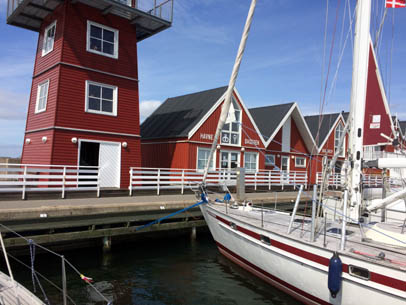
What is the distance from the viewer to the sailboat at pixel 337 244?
23.7 ft

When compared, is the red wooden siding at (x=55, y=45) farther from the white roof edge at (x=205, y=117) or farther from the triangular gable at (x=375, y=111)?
the triangular gable at (x=375, y=111)

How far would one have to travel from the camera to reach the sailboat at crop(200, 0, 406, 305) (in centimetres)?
723

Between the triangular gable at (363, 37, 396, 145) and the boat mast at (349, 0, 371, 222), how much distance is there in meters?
0.25

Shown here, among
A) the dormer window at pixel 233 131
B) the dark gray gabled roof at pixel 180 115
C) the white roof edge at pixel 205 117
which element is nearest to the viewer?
the white roof edge at pixel 205 117

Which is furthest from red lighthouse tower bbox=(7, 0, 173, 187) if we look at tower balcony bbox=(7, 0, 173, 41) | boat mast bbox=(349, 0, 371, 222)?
boat mast bbox=(349, 0, 371, 222)

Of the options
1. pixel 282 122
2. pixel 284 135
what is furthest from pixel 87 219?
pixel 284 135

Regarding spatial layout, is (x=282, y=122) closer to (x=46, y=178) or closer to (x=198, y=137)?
(x=198, y=137)

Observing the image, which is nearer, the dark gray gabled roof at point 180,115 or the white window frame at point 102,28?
the white window frame at point 102,28

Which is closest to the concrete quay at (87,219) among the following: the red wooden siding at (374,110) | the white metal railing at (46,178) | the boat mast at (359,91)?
the white metal railing at (46,178)

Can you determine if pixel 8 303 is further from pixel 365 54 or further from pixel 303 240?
pixel 365 54

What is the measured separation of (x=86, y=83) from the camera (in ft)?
58.1

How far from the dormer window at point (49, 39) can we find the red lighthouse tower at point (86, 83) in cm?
5

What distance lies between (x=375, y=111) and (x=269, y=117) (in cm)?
1938

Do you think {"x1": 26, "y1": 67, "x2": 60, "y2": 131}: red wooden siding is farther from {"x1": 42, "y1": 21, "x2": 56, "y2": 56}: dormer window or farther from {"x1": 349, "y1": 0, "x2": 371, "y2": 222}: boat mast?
{"x1": 349, "y1": 0, "x2": 371, "y2": 222}: boat mast
